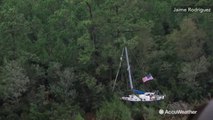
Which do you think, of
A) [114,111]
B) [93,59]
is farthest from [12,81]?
[114,111]

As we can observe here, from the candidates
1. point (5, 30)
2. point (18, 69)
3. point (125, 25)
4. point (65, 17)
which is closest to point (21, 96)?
point (18, 69)

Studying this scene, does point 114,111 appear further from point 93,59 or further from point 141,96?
point 93,59


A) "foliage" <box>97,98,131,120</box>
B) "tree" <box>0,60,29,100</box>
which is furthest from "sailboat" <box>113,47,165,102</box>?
"tree" <box>0,60,29,100</box>

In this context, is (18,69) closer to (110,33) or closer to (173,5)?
(110,33)

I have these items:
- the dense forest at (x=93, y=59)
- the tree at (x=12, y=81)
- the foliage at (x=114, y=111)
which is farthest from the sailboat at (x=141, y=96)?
the tree at (x=12, y=81)

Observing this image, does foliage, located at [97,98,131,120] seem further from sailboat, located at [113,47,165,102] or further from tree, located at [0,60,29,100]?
tree, located at [0,60,29,100]

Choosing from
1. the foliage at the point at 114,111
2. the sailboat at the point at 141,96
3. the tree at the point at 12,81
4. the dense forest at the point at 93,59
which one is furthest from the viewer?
the sailboat at the point at 141,96

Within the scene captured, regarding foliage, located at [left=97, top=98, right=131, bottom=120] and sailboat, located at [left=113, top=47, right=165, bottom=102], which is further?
sailboat, located at [left=113, top=47, right=165, bottom=102]

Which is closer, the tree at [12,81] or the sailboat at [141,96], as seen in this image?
the tree at [12,81]

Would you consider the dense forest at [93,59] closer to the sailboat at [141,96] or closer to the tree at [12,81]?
the tree at [12,81]
